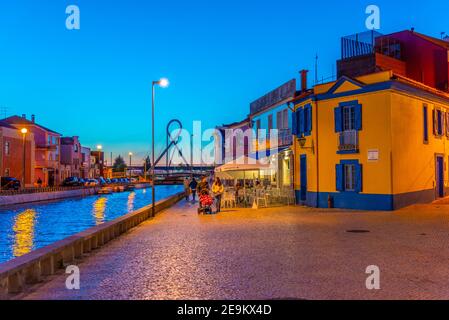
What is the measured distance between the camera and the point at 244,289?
737cm

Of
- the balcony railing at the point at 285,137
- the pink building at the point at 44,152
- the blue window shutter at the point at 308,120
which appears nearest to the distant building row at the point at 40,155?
the pink building at the point at 44,152

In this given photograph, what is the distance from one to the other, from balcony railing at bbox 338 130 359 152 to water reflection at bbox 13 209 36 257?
586 inches

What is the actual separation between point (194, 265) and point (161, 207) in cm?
1588

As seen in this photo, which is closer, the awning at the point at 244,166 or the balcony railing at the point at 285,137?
the awning at the point at 244,166

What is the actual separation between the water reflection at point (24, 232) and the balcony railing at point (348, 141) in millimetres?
14879

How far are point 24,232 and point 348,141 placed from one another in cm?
1609

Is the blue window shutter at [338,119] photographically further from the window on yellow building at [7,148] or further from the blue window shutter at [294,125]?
the window on yellow building at [7,148]

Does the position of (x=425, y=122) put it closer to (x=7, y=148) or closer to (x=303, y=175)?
(x=303, y=175)

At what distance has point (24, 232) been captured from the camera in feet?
66.2

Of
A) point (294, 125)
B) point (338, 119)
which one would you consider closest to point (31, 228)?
point (294, 125)

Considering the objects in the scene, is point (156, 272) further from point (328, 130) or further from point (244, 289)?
point (328, 130)

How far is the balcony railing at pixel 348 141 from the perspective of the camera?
21656 mm
